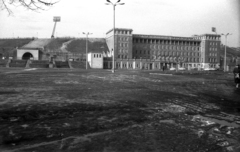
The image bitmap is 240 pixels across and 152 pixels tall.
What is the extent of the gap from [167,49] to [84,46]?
1618 inches

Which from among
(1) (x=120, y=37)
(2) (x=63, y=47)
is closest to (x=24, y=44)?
(2) (x=63, y=47)

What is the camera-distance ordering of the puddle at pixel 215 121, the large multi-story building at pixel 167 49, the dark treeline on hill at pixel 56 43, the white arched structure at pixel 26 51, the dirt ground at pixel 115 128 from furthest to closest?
the dark treeline on hill at pixel 56 43
the large multi-story building at pixel 167 49
the white arched structure at pixel 26 51
the puddle at pixel 215 121
the dirt ground at pixel 115 128

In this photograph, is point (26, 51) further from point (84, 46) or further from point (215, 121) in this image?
point (215, 121)

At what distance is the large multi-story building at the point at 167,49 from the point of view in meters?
102

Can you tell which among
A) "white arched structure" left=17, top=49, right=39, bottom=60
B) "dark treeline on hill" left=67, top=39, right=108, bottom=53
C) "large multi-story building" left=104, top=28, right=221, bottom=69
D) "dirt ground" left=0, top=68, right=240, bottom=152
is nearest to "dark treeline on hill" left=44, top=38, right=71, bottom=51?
"dark treeline on hill" left=67, top=39, right=108, bottom=53

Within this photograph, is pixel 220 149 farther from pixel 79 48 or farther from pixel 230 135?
pixel 79 48

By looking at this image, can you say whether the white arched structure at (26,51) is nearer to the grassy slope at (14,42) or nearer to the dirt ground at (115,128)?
the grassy slope at (14,42)

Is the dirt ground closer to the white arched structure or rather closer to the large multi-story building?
the white arched structure

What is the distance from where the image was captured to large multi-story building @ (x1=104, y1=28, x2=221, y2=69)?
10250cm

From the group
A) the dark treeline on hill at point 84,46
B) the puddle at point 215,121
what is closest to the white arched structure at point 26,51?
the dark treeline on hill at point 84,46

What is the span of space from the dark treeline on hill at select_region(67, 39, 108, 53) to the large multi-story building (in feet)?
12.2

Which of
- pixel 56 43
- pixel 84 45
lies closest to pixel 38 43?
pixel 56 43

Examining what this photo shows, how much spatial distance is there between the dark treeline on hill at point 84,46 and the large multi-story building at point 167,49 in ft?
12.2

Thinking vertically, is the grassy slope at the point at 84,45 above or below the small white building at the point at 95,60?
above
